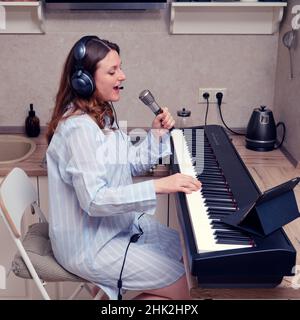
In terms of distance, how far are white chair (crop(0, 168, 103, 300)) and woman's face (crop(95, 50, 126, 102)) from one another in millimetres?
403

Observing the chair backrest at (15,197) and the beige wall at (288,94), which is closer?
the chair backrest at (15,197)

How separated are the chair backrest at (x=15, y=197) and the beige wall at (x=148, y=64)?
845mm

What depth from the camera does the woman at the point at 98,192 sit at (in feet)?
4.96

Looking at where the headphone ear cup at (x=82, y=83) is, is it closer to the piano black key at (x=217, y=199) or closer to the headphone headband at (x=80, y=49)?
the headphone headband at (x=80, y=49)

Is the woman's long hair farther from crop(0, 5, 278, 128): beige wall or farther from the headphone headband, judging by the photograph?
crop(0, 5, 278, 128): beige wall

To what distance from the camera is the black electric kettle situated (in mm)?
2318

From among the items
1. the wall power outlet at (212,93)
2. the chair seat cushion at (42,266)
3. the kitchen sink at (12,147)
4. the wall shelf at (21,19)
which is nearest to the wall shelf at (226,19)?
the wall power outlet at (212,93)

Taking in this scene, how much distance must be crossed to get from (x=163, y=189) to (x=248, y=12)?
1239mm

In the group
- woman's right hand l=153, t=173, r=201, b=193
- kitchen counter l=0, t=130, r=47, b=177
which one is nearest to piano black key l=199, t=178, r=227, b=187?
woman's right hand l=153, t=173, r=201, b=193

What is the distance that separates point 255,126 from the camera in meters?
2.34

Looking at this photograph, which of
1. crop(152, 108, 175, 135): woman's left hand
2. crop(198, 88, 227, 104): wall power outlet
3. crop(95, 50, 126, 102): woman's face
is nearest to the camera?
crop(95, 50, 126, 102): woman's face

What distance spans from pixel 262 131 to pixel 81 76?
1064 mm
